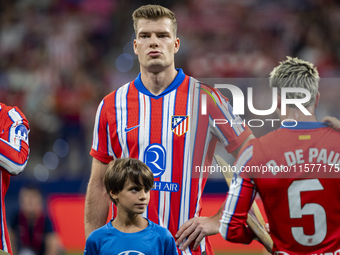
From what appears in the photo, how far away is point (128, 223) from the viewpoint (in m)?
2.76

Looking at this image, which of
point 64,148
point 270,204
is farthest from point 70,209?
point 270,204

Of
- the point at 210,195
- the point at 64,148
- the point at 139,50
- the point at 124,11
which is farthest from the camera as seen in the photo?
the point at 124,11

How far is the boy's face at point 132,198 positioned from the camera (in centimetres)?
271

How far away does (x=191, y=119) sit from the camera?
320 centimetres

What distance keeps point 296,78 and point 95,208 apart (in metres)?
1.56

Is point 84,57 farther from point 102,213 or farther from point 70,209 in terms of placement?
point 102,213

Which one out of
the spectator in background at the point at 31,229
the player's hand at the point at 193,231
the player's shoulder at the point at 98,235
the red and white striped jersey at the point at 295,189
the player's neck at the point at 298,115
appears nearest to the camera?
the red and white striped jersey at the point at 295,189

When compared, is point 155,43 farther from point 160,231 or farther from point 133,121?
point 160,231

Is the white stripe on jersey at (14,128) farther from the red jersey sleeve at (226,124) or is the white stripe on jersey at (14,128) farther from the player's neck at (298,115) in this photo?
the player's neck at (298,115)

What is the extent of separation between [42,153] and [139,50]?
594cm

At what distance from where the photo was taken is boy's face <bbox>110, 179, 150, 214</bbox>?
8.91ft

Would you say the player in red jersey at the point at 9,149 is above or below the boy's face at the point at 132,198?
above

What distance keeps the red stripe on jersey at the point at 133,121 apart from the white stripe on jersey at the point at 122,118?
0.07 feet

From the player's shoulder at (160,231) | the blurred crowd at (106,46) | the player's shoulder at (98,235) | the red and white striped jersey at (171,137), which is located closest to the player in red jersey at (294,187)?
the player's shoulder at (160,231)
